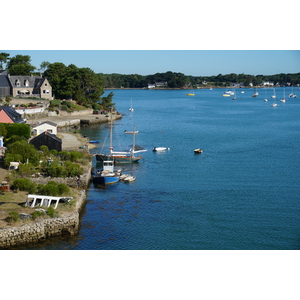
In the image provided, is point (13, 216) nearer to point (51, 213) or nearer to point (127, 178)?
point (51, 213)

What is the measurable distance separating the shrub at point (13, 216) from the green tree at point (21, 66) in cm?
6996

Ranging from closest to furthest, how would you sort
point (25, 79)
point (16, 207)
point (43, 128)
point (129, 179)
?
point (16, 207)
point (129, 179)
point (43, 128)
point (25, 79)

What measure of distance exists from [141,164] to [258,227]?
1866 cm

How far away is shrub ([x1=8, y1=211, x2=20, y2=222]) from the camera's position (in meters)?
23.5

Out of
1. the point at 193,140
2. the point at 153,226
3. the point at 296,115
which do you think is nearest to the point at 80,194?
the point at 153,226

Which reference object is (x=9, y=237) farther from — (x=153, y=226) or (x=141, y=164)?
(x=141, y=164)

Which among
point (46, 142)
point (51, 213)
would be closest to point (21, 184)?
point (51, 213)

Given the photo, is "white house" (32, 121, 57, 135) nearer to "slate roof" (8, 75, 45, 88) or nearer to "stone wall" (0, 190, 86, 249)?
"stone wall" (0, 190, 86, 249)

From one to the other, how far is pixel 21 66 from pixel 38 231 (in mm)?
71038

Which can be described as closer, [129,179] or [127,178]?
[129,179]

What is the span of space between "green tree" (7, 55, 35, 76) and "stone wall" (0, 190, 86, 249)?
227 ft

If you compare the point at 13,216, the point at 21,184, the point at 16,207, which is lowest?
the point at 16,207

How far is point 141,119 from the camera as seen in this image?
86.2 m

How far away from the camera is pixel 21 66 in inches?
3484
